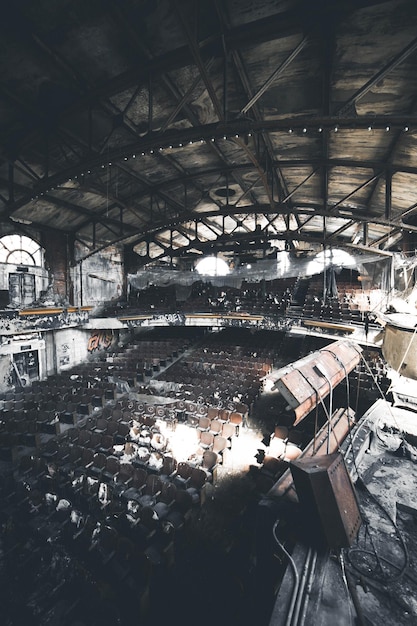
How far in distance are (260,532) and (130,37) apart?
24.1 feet

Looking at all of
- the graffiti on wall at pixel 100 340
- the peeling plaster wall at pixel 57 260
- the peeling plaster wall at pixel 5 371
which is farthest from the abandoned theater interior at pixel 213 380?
the graffiti on wall at pixel 100 340

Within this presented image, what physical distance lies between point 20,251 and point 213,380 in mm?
9733

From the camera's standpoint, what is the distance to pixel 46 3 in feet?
13.2

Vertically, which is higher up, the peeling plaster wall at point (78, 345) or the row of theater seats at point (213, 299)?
the row of theater seats at point (213, 299)

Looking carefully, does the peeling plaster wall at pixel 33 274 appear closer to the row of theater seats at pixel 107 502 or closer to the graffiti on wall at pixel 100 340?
the graffiti on wall at pixel 100 340

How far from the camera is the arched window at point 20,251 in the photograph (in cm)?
1127

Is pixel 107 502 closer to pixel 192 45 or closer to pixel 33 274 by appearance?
pixel 192 45

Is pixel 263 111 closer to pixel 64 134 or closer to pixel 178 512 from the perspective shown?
pixel 64 134

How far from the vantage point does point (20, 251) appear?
11789 mm

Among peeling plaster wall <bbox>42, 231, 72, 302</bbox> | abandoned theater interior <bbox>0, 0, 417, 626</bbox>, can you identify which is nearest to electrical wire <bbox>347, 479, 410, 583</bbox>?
abandoned theater interior <bbox>0, 0, 417, 626</bbox>

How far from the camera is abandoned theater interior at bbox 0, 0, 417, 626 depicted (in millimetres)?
3092

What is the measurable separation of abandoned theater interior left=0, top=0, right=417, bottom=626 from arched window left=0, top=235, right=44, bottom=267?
0.12m

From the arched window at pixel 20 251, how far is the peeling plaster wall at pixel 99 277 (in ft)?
5.87

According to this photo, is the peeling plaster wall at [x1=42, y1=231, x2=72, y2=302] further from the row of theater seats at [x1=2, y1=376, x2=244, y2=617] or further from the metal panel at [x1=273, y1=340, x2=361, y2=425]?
the metal panel at [x1=273, y1=340, x2=361, y2=425]
